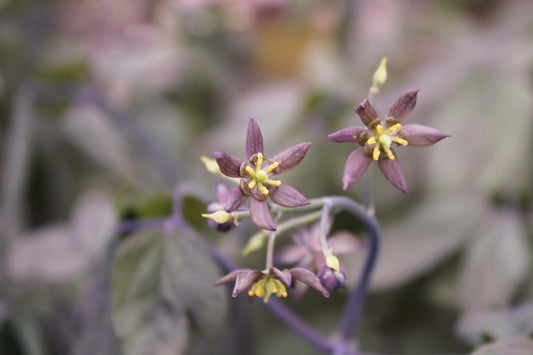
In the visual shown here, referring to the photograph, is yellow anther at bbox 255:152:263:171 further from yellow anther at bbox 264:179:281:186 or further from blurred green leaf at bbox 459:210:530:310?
blurred green leaf at bbox 459:210:530:310

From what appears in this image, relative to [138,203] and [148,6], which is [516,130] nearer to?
[138,203]

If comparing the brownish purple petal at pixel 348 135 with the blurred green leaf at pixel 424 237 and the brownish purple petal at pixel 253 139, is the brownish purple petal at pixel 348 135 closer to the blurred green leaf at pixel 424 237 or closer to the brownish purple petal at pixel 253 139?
the brownish purple petal at pixel 253 139

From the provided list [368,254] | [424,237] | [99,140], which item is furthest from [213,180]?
[368,254]

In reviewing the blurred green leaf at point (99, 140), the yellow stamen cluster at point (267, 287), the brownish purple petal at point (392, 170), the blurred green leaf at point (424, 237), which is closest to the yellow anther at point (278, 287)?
the yellow stamen cluster at point (267, 287)

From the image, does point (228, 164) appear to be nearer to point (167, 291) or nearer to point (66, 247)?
point (167, 291)

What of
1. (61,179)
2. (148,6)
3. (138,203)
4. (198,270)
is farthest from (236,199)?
(148,6)

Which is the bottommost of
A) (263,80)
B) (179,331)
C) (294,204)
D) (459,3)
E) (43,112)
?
(179,331)
